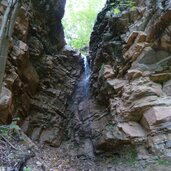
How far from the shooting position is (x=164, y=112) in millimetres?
8227

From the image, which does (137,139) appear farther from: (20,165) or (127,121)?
(20,165)

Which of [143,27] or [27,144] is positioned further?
[143,27]

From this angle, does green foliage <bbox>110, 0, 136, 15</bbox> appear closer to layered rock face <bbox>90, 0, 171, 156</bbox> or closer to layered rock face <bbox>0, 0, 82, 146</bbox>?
layered rock face <bbox>90, 0, 171, 156</bbox>

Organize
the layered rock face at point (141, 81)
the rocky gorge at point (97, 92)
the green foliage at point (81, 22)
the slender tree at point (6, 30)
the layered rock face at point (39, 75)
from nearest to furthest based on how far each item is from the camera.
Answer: the slender tree at point (6, 30)
the layered rock face at point (141, 81)
the rocky gorge at point (97, 92)
the layered rock face at point (39, 75)
the green foliage at point (81, 22)

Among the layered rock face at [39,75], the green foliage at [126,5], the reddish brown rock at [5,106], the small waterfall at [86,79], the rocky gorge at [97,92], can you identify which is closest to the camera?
the reddish brown rock at [5,106]

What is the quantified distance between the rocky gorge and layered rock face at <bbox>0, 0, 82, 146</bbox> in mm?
47

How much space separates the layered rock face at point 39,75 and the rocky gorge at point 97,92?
0.15ft

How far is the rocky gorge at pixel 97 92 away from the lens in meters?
8.91

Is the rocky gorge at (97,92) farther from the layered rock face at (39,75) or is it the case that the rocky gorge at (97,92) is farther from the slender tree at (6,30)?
the slender tree at (6,30)

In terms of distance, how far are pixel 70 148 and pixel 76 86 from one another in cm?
525

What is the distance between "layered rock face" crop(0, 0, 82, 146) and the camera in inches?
419

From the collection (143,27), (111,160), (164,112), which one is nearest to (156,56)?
(143,27)

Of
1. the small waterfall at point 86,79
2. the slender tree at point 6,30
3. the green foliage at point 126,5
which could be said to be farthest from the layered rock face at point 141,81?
the slender tree at point 6,30

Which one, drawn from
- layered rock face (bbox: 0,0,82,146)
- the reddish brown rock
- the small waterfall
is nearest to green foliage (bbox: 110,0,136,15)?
layered rock face (bbox: 0,0,82,146)
